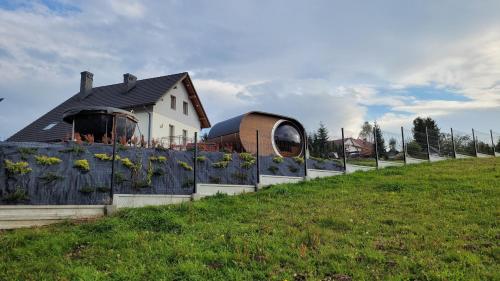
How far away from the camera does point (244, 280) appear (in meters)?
5.52

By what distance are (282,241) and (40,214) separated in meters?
4.97

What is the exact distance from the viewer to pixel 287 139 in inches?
781

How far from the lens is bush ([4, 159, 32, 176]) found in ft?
31.0

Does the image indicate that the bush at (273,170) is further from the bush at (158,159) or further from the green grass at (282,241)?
the bush at (158,159)

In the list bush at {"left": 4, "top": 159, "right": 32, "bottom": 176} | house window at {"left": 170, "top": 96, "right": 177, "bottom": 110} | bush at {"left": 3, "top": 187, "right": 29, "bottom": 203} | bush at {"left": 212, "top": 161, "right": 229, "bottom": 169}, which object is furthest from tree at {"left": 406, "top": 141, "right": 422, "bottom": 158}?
house window at {"left": 170, "top": 96, "right": 177, "bottom": 110}

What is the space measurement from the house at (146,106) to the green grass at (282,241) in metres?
15.2

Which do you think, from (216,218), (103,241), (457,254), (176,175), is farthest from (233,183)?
(457,254)

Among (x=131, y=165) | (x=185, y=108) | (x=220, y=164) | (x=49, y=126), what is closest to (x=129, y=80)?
(x=185, y=108)

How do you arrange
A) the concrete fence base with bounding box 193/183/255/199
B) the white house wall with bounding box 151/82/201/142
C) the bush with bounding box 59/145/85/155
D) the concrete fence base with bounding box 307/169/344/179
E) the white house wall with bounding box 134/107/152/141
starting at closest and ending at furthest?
the bush with bounding box 59/145/85/155
the concrete fence base with bounding box 193/183/255/199
the concrete fence base with bounding box 307/169/344/179
the white house wall with bounding box 134/107/152/141
the white house wall with bounding box 151/82/201/142

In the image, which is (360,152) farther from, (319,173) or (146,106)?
(146,106)

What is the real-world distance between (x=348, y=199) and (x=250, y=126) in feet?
31.6

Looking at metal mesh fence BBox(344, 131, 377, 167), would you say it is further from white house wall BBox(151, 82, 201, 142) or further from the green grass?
white house wall BBox(151, 82, 201, 142)

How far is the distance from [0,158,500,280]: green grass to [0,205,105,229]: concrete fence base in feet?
1.52

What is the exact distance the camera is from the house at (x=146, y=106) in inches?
1007
